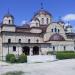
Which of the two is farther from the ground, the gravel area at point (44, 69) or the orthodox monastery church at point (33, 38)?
the orthodox monastery church at point (33, 38)

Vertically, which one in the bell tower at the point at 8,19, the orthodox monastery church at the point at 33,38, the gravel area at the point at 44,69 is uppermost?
the bell tower at the point at 8,19

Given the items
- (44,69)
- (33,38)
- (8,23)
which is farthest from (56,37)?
(44,69)

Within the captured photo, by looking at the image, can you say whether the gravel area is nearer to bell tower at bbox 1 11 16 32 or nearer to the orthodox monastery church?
the orthodox monastery church

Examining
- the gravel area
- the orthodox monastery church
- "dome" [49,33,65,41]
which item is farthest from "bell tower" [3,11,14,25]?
the gravel area

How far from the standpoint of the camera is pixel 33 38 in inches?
2323

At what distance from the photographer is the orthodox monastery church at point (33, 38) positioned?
178ft

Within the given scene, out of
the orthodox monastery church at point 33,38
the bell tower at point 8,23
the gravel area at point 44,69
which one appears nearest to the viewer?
the gravel area at point 44,69

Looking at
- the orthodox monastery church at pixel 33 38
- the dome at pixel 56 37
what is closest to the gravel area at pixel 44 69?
the orthodox monastery church at pixel 33 38

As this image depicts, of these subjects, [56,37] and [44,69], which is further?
[56,37]

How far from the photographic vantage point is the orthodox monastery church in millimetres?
54312

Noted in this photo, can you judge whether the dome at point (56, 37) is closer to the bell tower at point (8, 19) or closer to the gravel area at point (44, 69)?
the bell tower at point (8, 19)

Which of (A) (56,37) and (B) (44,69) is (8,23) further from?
(B) (44,69)

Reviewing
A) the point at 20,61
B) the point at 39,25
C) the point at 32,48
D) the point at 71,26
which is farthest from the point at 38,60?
the point at 71,26

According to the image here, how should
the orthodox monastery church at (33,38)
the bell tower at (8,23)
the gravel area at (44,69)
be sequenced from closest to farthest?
1. the gravel area at (44,69)
2. the orthodox monastery church at (33,38)
3. the bell tower at (8,23)
